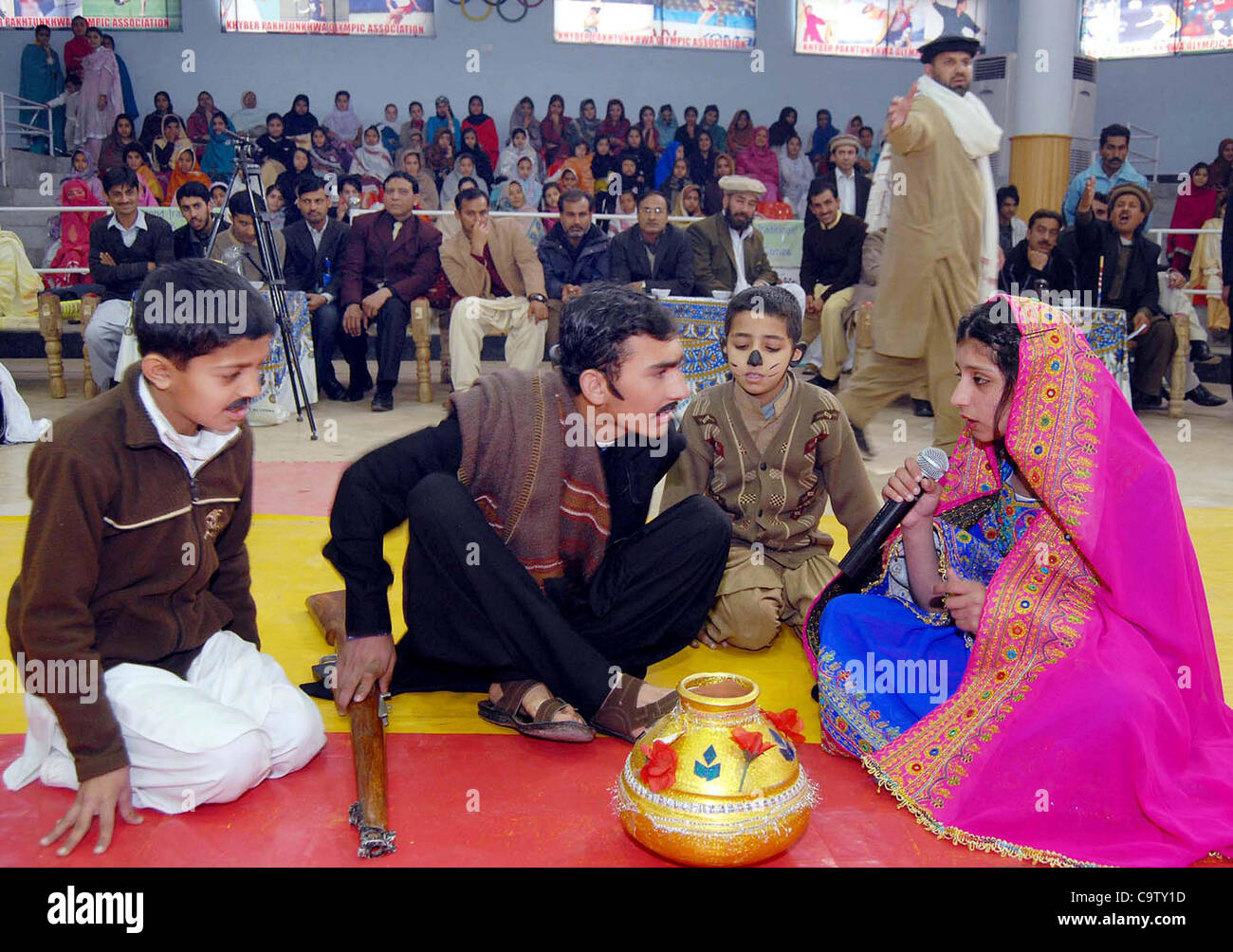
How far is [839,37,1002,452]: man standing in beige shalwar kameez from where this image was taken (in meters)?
4.10

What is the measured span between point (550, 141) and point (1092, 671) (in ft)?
35.5

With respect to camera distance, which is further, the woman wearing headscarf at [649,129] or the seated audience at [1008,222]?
the woman wearing headscarf at [649,129]

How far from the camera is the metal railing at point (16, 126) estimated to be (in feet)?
32.6

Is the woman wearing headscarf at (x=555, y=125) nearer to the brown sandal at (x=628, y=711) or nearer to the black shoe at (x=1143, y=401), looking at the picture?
the black shoe at (x=1143, y=401)

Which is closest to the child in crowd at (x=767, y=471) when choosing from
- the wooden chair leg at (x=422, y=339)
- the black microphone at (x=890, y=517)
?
the black microphone at (x=890, y=517)

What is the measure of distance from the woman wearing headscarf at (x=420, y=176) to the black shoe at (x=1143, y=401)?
5.81 metres

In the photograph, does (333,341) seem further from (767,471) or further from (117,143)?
(117,143)

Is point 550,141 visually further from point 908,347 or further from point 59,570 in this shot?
point 59,570

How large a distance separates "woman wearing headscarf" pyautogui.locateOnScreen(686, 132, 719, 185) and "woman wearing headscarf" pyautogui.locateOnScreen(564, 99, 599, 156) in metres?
1.18

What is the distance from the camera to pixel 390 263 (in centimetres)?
673

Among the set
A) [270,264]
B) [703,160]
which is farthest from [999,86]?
[270,264]

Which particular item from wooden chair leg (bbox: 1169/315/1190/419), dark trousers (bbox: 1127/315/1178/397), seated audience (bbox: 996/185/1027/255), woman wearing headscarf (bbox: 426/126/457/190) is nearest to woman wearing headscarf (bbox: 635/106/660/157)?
woman wearing headscarf (bbox: 426/126/457/190)

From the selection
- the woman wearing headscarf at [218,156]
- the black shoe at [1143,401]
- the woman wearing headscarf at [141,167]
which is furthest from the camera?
the woman wearing headscarf at [218,156]

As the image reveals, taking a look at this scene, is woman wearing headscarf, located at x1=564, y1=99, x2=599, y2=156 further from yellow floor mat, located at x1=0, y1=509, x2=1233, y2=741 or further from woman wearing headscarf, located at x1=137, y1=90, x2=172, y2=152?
yellow floor mat, located at x1=0, y1=509, x2=1233, y2=741
